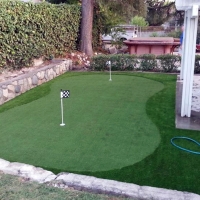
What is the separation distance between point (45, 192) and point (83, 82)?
202 inches

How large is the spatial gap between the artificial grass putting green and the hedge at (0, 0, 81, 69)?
1.44 meters

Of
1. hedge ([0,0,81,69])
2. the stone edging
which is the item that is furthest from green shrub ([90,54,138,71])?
the stone edging

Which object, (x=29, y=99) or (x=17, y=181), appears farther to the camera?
(x=29, y=99)

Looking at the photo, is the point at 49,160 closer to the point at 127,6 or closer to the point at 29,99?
the point at 29,99

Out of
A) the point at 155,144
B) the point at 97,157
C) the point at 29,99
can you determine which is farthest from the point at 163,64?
the point at 97,157

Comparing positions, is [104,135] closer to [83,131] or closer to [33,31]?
[83,131]

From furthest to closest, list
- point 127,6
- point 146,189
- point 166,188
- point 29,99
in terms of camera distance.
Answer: point 127,6 → point 29,99 → point 166,188 → point 146,189

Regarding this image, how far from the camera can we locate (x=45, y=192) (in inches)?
95.9

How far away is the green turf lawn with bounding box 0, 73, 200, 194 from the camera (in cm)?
294

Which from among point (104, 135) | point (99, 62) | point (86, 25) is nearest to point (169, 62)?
point (99, 62)

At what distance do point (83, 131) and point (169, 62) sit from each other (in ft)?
18.3

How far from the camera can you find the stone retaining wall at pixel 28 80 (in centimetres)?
569

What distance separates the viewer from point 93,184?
8.22 feet

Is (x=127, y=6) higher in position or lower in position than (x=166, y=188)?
higher
